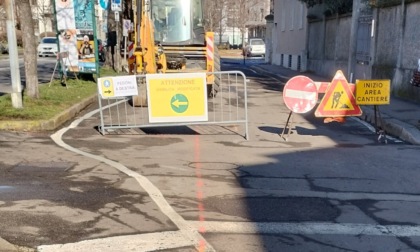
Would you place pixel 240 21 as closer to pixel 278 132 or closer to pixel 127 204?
pixel 278 132

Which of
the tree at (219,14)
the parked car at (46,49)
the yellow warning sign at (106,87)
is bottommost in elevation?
the yellow warning sign at (106,87)

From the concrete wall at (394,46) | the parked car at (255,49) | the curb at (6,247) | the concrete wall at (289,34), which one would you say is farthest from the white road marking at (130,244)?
the parked car at (255,49)

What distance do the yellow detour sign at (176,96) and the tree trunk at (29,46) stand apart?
415 cm

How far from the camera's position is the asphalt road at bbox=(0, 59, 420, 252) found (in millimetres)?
4508

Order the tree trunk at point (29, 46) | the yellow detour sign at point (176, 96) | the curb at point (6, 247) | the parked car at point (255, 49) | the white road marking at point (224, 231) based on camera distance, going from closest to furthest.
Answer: the curb at point (6, 247), the white road marking at point (224, 231), the yellow detour sign at point (176, 96), the tree trunk at point (29, 46), the parked car at point (255, 49)

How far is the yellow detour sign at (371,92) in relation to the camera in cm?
958

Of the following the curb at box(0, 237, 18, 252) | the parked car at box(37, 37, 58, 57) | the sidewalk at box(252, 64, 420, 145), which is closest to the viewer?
the curb at box(0, 237, 18, 252)

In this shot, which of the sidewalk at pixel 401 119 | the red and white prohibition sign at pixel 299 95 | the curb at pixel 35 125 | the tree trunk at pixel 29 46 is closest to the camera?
the red and white prohibition sign at pixel 299 95

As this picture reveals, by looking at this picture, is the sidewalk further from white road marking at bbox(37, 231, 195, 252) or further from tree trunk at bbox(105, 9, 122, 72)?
tree trunk at bbox(105, 9, 122, 72)

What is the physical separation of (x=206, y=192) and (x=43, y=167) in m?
2.53

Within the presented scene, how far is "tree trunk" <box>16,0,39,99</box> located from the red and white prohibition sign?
637 centimetres

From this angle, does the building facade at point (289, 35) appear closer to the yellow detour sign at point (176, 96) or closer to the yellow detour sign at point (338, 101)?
the yellow detour sign at point (338, 101)

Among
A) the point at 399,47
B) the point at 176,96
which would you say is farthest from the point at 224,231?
the point at 399,47

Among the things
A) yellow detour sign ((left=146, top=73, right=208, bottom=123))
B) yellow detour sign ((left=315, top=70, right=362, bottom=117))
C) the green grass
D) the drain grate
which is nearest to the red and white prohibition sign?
yellow detour sign ((left=315, top=70, right=362, bottom=117))
